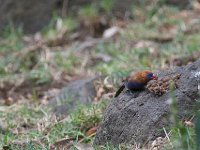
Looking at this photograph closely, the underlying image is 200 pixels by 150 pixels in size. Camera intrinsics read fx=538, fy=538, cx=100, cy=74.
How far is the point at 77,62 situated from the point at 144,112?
295cm

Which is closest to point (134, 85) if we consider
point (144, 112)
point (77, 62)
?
point (144, 112)

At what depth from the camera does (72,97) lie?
441 centimetres

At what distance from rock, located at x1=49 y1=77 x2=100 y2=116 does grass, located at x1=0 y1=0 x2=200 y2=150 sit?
122mm

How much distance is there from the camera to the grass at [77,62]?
3.49 metres

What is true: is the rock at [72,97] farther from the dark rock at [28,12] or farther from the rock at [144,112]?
the dark rock at [28,12]

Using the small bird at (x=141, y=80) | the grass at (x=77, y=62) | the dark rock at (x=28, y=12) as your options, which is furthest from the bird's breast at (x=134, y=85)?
the dark rock at (x=28, y=12)

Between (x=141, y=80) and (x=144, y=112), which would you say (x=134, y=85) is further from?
(x=144, y=112)

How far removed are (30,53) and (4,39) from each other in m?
1.02

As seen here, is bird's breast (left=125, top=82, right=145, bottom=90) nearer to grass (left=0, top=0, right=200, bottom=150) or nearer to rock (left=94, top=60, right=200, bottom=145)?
rock (left=94, top=60, right=200, bottom=145)

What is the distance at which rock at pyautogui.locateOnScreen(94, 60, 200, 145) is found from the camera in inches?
109

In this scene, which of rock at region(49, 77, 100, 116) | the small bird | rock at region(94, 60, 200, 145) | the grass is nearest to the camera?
rock at region(94, 60, 200, 145)

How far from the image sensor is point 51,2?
7461 millimetres

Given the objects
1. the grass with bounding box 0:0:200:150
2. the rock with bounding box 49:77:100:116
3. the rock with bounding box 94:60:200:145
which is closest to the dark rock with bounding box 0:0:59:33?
the grass with bounding box 0:0:200:150

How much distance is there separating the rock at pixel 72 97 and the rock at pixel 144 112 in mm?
1143
